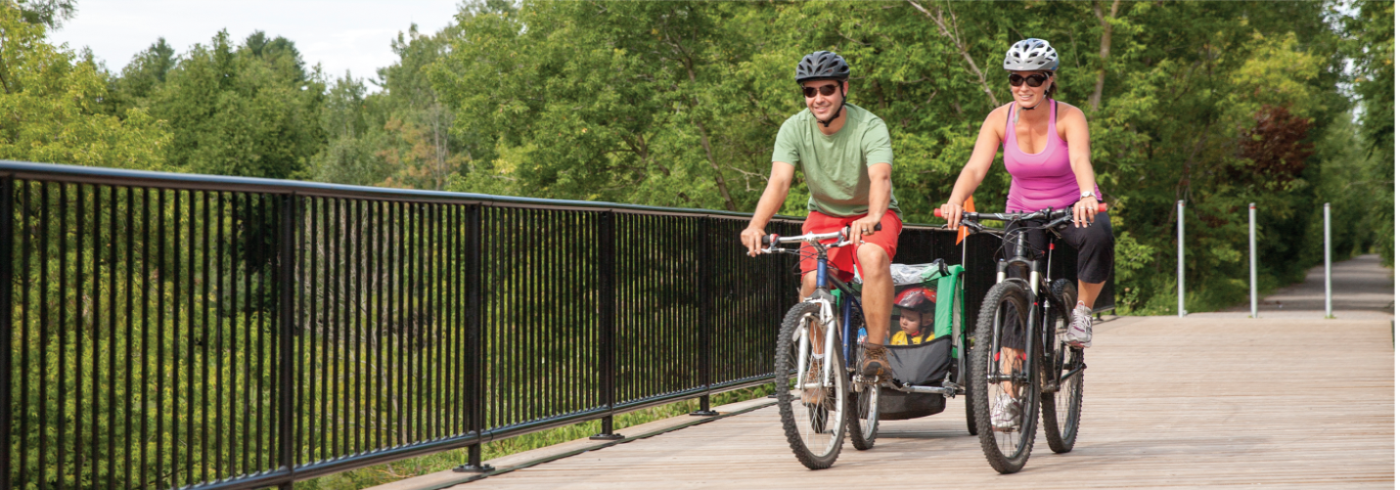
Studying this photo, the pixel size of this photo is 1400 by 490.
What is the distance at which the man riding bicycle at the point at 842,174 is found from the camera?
4832 millimetres

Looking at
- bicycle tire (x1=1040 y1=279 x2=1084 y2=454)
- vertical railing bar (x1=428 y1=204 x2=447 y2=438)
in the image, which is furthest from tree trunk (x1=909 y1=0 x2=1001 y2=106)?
vertical railing bar (x1=428 y1=204 x2=447 y2=438)

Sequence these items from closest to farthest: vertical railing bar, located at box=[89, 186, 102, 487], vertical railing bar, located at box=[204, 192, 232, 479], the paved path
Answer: vertical railing bar, located at box=[89, 186, 102, 487] < vertical railing bar, located at box=[204, 192, 232, 479] < the paved path

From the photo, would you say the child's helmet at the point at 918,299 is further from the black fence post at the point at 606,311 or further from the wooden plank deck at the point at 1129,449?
the black fence post at the point at 606,311

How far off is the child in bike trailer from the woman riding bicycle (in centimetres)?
62

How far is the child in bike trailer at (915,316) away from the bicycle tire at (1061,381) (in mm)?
602

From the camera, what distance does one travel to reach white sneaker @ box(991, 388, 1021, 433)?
4445 mm

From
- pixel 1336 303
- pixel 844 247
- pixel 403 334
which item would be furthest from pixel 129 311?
pixel 1336 303

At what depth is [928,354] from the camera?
17.4 feet

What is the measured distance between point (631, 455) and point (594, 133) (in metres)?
25.2

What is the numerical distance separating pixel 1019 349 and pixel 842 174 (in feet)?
3.36

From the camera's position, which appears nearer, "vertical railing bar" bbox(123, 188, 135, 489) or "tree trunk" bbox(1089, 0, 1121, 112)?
"vertical railing bar" bbox(123, 188, 135, 489)

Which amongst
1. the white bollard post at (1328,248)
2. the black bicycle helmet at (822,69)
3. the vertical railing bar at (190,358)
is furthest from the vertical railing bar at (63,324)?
the white bollard post at (1328,248)

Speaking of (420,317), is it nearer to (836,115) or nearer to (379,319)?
(379,319)

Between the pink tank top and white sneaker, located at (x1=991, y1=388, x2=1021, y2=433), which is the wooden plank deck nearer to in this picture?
white sneaker, located at (x1=991, y1=388, x2=1021, y2=433)
